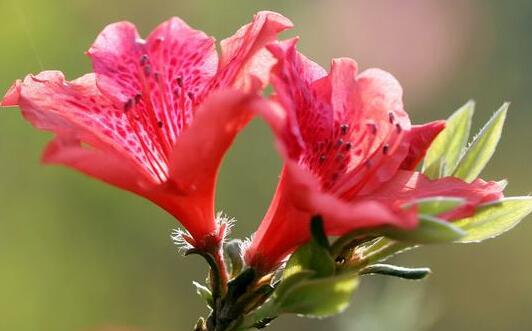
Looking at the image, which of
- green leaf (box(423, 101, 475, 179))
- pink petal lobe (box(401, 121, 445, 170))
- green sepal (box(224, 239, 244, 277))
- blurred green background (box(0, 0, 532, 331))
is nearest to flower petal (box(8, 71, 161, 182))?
green sepal (box(224, 239, 244, 277))

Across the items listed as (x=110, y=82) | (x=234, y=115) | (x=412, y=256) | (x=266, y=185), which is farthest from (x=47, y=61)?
(x=234, y=115)

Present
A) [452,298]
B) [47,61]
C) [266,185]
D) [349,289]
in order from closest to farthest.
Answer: [349,289]
[47,61]
[266,185]
[452,298]

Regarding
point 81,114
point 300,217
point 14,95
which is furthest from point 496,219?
point 14,95

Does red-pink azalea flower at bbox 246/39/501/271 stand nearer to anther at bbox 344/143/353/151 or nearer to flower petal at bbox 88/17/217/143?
anther at bbox 344/143/353/151

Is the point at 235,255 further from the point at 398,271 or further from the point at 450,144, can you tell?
the point at 450,144

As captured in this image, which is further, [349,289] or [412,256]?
[412,256]

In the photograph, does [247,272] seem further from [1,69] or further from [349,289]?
[1,69]
